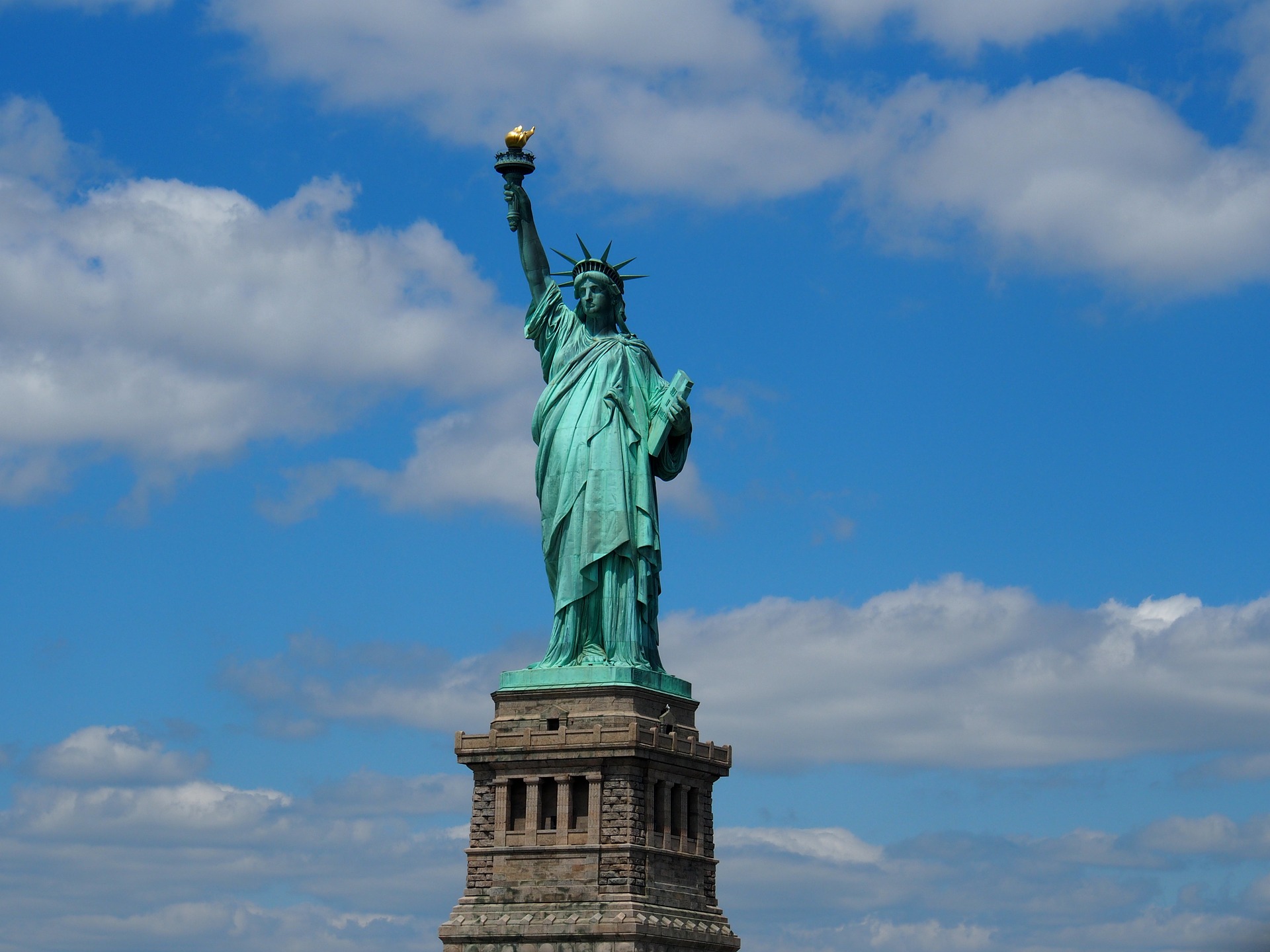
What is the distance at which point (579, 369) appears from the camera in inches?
2677

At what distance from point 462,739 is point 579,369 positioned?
956 centimetres

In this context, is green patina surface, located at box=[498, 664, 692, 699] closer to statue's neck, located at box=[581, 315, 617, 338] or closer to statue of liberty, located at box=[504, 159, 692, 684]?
statue of liberty, located at box=[504, 159, 692, 684]

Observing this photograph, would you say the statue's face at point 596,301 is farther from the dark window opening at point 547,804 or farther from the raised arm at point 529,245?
the dark window opening at point 547,804

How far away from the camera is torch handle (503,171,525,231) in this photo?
68.8 metres

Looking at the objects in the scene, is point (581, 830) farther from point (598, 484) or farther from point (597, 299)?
point (597, 299)

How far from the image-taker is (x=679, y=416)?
67688mm

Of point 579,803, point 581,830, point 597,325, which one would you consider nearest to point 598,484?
point 597,325

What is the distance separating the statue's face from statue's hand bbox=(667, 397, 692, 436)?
9.71 ft

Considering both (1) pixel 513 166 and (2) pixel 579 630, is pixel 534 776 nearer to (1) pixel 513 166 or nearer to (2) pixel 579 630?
(2) pixel 579 630

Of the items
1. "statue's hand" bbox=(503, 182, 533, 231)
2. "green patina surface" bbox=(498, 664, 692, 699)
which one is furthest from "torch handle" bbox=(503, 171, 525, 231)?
"green patina surface" bbox=(498, 664, 692, 699)

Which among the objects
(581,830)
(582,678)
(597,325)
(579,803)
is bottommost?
(581,830)

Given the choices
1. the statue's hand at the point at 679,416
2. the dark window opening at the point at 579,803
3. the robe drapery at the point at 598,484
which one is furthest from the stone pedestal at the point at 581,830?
the statue's hand at the point at 679,416

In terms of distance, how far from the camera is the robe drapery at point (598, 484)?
217 ft

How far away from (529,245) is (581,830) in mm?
14861
